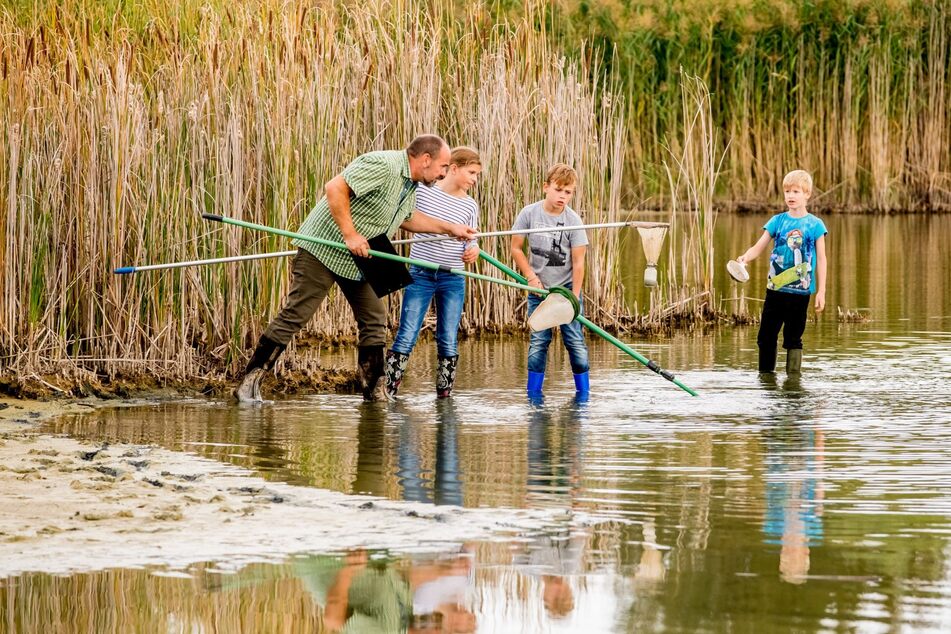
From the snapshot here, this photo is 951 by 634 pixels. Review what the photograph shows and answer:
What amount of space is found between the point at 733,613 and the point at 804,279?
5649 millimetres

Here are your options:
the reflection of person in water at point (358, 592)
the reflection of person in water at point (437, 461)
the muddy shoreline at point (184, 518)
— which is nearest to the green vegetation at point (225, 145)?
the reflection of person in water at point (437, 461)

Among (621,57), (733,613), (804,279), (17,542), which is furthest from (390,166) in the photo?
(621,57)

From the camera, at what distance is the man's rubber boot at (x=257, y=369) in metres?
8.85

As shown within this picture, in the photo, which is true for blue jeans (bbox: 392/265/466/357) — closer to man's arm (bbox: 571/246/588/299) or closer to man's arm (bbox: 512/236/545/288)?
man's arm (bbox: 512/236/545/288)

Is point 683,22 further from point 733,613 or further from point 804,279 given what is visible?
point 733,613

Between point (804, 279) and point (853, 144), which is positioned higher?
point (853, 144)

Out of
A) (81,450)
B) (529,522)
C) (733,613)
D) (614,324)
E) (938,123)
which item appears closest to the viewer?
(733,613)

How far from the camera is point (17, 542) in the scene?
17.5 feet

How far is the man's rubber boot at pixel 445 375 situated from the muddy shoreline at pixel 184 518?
2.31m

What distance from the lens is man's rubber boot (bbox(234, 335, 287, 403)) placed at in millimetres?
8852

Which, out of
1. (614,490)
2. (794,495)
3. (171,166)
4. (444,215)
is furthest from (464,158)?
(794,495)

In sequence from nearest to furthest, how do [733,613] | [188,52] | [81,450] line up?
[733,613] → [81,450] → [188,52]

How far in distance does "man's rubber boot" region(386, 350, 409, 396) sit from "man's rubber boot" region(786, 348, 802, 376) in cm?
240

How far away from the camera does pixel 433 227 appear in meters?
8.81
